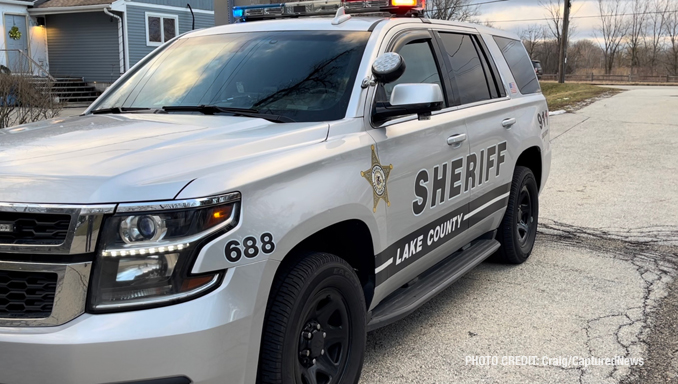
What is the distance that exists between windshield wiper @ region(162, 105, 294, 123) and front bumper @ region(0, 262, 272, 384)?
3.87 ft

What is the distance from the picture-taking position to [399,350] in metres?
3.81

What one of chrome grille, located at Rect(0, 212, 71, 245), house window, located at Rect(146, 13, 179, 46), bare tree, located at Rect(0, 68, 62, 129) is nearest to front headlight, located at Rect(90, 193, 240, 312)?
chrome grille, located at Rect(0, 212, 71, 245)

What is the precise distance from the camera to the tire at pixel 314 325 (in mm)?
2475

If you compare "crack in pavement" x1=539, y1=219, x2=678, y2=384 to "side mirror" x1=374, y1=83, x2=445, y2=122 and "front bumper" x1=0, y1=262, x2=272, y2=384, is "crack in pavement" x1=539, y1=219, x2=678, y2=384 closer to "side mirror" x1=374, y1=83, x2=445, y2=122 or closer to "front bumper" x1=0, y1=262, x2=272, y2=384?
"side mirror" x1=374, y1=83, x2=445, y2=122

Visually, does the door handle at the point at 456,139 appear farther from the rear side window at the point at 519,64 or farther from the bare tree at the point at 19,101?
the bare tree at the point at 19,101

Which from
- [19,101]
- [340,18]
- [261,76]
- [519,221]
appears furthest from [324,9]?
[19,101]

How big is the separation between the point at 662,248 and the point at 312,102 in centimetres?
416

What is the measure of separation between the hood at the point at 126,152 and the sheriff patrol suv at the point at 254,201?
1 cm

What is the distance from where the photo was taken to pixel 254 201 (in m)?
2.38

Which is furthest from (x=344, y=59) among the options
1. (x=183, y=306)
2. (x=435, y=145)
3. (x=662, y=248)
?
(x=662, y=248)

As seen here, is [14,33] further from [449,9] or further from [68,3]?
[449,9]

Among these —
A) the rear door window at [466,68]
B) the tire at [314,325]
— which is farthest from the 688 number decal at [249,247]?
the rear door window at [466,68]

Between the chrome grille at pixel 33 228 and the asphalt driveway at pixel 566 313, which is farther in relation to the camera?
the asphalt driveway at pixel 566 313

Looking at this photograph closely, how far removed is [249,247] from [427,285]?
1827 millimetres
